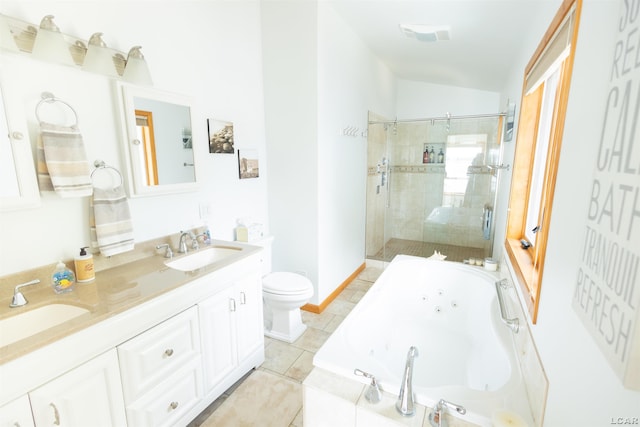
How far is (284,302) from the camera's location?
2320 millimetres

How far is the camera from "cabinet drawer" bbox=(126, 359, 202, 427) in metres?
1.33

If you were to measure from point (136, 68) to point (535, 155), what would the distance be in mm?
2493

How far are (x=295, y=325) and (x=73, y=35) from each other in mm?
2328

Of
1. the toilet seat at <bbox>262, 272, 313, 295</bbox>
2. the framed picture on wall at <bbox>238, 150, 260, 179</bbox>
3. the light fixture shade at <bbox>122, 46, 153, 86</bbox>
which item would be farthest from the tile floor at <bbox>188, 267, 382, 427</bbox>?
the light fixture shade at <bbox>122, 46, 153, 86</bbox>

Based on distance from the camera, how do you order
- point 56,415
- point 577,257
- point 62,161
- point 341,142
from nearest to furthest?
point 577,257 < point 56,415 < point 62,161 < point 341,142

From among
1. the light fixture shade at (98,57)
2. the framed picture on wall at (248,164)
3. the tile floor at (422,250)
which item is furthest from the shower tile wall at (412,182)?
the light fixture shade at (98,57)

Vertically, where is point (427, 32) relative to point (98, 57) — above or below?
above

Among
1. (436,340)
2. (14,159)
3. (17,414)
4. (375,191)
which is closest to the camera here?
(17,414)

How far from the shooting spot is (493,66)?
3.02m

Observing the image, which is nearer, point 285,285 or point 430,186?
point 285,285

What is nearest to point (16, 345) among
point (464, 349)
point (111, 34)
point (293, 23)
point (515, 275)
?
point (111, 34)

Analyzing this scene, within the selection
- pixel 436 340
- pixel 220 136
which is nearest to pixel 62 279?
pixel 220 136

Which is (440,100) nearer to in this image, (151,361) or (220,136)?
(220,136)

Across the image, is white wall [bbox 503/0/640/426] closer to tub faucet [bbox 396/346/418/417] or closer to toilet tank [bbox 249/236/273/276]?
tub faucet [bbox 396/346/418/417]
